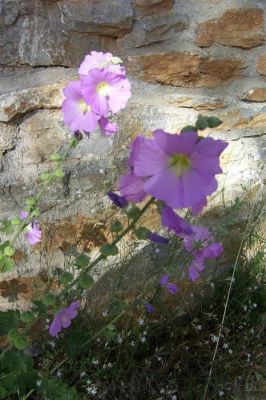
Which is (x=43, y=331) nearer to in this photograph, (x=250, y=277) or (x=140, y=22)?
(x=250, y=277)

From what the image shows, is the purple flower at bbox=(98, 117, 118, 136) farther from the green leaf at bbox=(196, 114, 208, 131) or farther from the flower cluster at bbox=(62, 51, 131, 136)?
the green leaf at bbox=(196, 114, 208, 131)

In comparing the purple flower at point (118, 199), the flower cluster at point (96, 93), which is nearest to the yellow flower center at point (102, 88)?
the flower cluster at point (96, 93)

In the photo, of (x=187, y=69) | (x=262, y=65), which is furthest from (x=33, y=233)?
(x=262, y=65)

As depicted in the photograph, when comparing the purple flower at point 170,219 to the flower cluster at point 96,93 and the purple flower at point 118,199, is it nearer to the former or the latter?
the purple flower at point 118,199

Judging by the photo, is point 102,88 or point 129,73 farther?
point 129,73

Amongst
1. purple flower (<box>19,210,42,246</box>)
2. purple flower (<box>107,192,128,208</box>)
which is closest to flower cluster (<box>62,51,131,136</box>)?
purple flower (<box>107,192,128,208</box>)

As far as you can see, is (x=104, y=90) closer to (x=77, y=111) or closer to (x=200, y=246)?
(x=77, y=111)

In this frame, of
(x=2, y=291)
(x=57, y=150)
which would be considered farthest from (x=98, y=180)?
(x=2, y=291)
